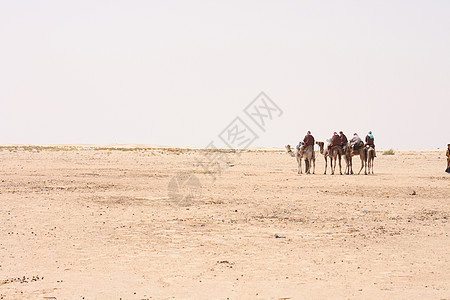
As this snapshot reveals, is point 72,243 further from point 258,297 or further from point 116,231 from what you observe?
point 258,297

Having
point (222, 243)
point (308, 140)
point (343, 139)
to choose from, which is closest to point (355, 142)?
point (343, 139)

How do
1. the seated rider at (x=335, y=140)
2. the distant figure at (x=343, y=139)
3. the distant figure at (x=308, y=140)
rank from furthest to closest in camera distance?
the distant figure at (x=308, y=140), the distant figure at (x=343, y=139), the seated rider at (x=335, y=140)

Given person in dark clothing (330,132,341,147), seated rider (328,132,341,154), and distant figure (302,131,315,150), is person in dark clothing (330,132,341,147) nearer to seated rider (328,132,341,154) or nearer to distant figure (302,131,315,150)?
seated rider (328,132,341,154)

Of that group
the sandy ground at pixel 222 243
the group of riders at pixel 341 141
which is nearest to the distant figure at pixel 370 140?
the group of riders at pixel 341 141

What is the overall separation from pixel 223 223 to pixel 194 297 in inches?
234

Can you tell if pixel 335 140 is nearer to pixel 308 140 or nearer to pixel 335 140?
pixel 335 140

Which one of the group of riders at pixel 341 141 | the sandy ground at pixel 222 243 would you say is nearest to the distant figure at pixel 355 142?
the group of riders at pixel 341 141

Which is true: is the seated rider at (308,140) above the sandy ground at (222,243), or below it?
above

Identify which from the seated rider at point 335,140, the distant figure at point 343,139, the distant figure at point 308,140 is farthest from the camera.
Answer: the distant figure at point 308,140

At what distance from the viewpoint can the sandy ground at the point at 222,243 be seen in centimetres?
820

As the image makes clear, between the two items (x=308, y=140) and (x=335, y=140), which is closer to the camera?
(x=335, y=140)

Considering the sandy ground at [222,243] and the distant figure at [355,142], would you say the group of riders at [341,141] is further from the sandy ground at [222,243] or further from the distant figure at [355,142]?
the sandy ground at [222,243]

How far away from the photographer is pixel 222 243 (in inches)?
445

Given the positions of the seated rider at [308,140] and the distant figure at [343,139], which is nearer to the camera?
the distant figure at [343,139]
